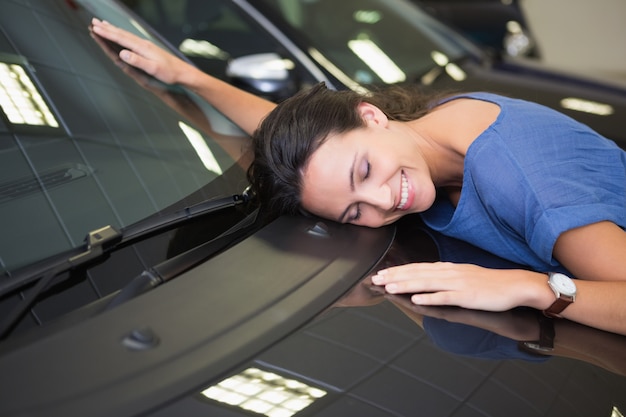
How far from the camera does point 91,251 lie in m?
1.30

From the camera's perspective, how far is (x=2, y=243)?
4.16 ft

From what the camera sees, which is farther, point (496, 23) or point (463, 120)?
point (496, 23)

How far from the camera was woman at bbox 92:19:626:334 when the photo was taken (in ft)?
4.53

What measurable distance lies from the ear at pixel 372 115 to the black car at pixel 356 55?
0.86m

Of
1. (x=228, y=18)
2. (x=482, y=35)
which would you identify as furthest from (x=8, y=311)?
(x=482, y=35)

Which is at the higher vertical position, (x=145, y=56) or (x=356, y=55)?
(x=145, y=56)

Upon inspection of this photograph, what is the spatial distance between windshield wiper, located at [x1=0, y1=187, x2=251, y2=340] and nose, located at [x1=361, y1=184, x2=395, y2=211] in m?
0.30

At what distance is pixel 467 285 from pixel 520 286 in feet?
0.32

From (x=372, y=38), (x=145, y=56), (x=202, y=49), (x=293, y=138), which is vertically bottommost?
(x=293, y=138)

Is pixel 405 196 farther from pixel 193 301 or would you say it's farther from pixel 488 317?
pixel 193 301

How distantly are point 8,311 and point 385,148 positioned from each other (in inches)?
33.7

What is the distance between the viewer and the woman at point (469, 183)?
138 centimetres

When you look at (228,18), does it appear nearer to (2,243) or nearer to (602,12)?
(2,243)

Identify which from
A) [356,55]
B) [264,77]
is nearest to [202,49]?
[264,77]
